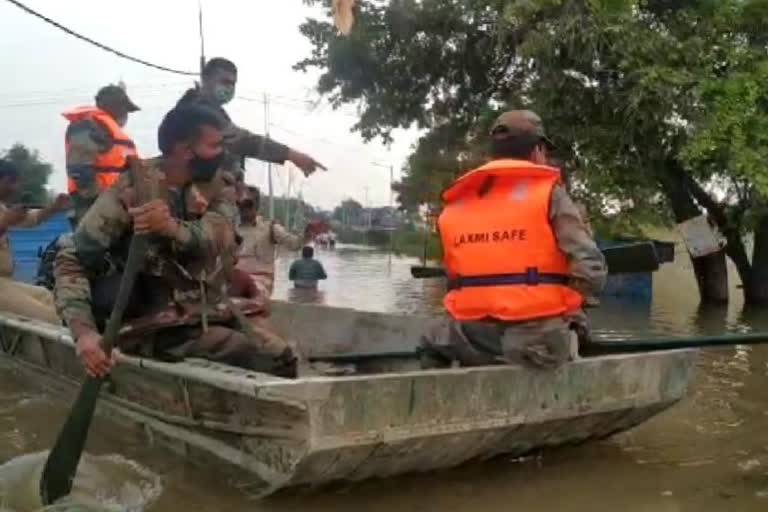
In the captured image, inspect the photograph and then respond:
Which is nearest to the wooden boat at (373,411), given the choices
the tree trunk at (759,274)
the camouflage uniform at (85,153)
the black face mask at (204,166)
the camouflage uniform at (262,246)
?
the black face mask at (204,166)

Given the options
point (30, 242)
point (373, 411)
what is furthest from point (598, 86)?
point (373, 411)

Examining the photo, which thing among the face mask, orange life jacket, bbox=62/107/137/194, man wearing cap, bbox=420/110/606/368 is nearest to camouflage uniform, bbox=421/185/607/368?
man wearing cap, bbox=420/110/606/368

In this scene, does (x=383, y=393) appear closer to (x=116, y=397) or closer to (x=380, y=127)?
(x=116, y=397)

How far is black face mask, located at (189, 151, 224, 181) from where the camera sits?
13.9 feet

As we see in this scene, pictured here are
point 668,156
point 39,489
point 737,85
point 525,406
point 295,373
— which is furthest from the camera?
point 668,156

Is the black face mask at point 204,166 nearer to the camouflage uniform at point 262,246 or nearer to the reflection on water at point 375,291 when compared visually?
the camouflage uniform at point 262,246

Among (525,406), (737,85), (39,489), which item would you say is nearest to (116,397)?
(39,489)

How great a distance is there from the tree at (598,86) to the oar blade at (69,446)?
11.1 m

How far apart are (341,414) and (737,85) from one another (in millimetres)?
11163

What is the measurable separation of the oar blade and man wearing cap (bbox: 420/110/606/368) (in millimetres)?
1795

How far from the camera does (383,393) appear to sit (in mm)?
3879

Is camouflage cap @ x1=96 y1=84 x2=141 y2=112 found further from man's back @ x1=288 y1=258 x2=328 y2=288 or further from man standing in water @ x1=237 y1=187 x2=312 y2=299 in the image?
man's back @ x1=288 y1=258 x2=328 y2=288

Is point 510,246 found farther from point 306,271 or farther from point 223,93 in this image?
point 306,271

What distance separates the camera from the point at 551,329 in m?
4.32
